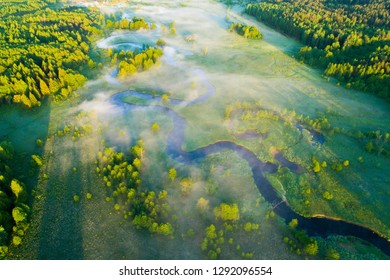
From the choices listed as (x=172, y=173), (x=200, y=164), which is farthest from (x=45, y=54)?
(x=200, y=164)

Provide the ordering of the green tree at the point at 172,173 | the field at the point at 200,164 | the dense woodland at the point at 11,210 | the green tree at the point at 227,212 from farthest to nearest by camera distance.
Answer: the green tree at the point at 172,173 < the green tree at the point at 227,212 < the field at the point at 200,164 < the dense woodland at the point at 11,210

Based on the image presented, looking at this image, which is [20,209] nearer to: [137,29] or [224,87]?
[224,87]

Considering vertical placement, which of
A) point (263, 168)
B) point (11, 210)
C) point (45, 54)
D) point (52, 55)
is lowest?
point (11, 210)

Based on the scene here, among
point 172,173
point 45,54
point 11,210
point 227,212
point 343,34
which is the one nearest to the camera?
point 227,212

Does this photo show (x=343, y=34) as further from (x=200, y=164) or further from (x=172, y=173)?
(x=172, y=173)

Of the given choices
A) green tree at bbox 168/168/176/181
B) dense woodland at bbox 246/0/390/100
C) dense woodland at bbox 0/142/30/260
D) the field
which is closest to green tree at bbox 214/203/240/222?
the field

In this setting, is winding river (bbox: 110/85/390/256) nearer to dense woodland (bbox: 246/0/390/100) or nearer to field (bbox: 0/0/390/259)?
field (bbox: 0/0/390/259)

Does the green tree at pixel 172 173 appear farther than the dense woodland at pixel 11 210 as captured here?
Yes

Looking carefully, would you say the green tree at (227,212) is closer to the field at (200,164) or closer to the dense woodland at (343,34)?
the field at (200,164)

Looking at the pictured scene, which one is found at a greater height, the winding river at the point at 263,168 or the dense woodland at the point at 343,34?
the dense woodland at the point at 343,34

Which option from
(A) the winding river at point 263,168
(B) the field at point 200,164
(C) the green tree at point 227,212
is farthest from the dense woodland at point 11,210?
(C) the green tree at point 227,212
